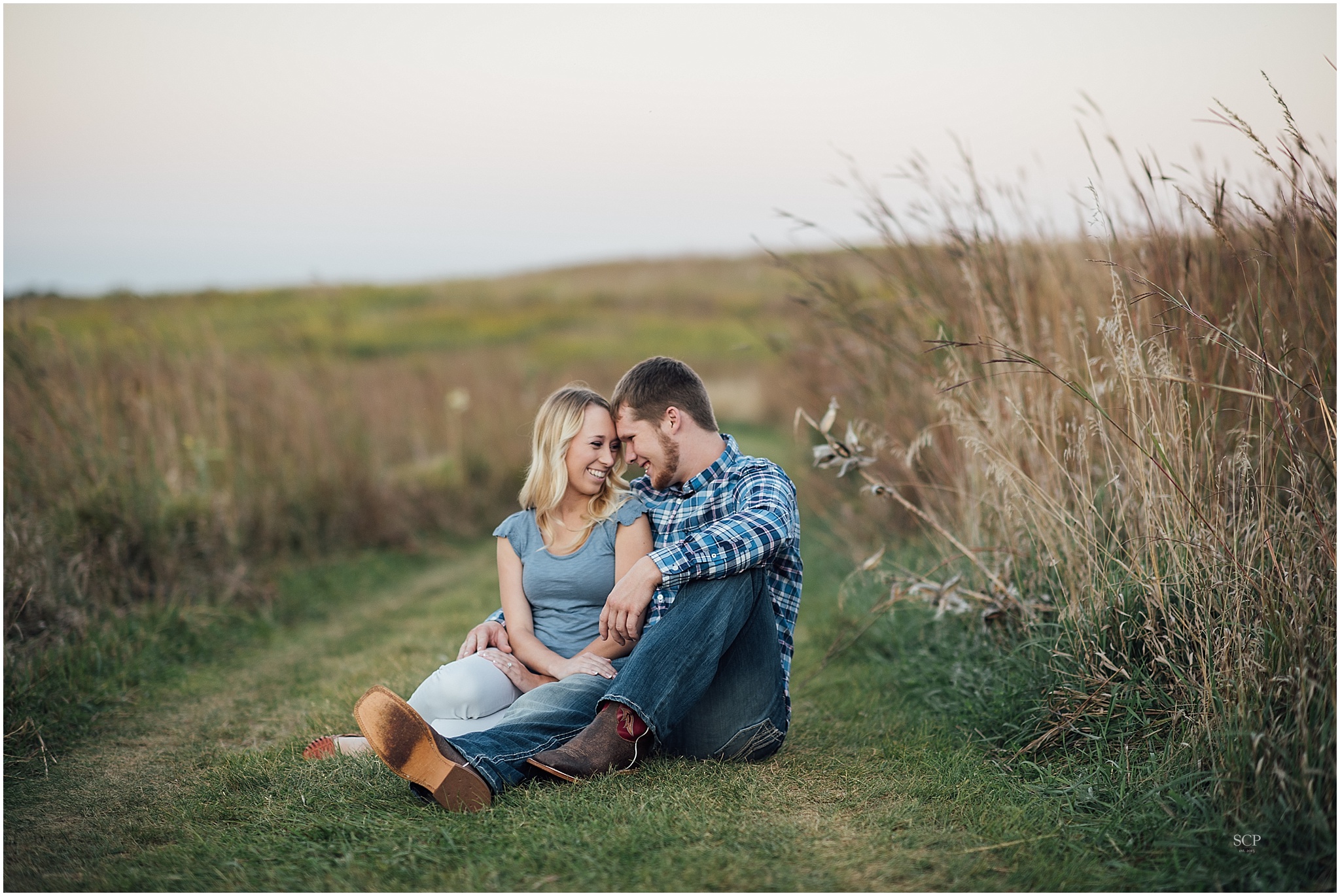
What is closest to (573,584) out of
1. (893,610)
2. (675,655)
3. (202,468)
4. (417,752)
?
(675,655)

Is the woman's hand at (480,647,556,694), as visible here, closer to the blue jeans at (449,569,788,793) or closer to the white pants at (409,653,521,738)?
the white pants at (409,653,521,738)

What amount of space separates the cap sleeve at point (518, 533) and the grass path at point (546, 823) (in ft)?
2.45

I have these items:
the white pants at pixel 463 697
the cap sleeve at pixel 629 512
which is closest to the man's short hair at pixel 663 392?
the cap sleeve at pixel 629 512

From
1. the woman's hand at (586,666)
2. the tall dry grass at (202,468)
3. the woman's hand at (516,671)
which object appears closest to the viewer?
the woman's hand at (586,666)

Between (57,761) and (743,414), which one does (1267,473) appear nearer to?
(57,761)

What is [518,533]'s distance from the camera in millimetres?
3020

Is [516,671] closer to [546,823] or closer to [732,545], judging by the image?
[546,823]

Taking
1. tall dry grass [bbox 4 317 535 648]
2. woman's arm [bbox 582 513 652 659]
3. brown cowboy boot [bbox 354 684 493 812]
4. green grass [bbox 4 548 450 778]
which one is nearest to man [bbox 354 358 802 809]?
brown cowboy boot [bbox 354 684 493 812]

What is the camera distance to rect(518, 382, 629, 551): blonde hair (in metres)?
2.95

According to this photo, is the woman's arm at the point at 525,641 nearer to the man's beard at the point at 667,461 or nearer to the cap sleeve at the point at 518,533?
the cap sleeve at the point at 518,533

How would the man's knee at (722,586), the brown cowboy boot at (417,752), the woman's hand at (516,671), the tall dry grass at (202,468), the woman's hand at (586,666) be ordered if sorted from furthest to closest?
the tall dry grass at (202,468), the woman's hand at (516,671), the woman's hand at (586,666), the man's knee at (722,586), the brown cowboy boot at (417,752)

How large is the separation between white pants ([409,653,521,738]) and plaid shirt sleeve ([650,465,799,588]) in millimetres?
628

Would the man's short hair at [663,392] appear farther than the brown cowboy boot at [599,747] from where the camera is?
Yes

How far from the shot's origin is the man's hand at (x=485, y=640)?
9.55ft
